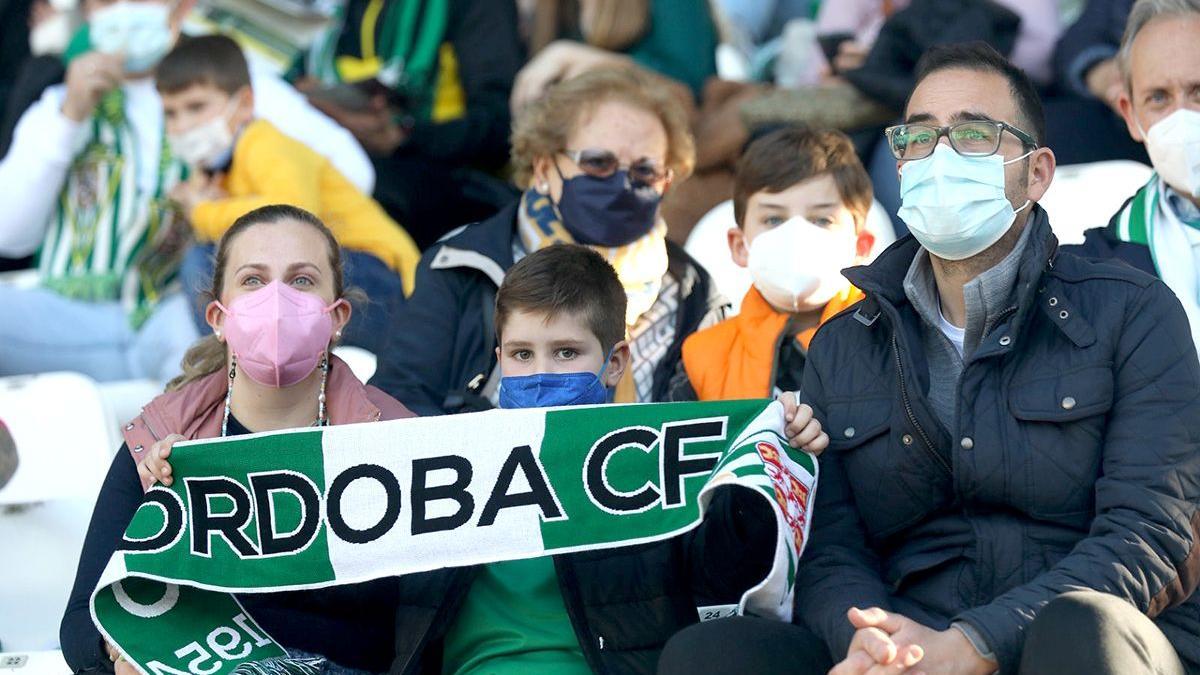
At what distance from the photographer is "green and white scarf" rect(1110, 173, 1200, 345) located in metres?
4.15

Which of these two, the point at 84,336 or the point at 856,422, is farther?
the point at 84,336

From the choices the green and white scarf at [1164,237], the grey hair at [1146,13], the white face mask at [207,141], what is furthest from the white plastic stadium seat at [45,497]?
the grey hair at [1146,13]

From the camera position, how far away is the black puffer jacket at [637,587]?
354cm

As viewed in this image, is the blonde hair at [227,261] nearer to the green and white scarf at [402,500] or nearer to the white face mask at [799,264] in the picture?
the green and white scarf at [402,500]

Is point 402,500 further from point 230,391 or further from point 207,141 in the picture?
point 207,141

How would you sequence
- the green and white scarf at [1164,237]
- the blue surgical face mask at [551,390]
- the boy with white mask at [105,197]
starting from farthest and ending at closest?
the boy with white mask at [105,197]
the green and white scarf at [1164,237]
the blue surgical face mask at [551,390]

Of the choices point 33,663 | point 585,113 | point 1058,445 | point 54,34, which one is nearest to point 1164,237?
point 1058,445

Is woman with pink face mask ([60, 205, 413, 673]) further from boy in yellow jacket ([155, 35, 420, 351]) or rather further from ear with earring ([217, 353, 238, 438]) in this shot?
boy in yellow jacket ([155, 35, 420, 351])

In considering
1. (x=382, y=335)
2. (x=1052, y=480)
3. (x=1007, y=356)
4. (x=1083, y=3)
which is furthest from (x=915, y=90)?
(x=1083, y=3)

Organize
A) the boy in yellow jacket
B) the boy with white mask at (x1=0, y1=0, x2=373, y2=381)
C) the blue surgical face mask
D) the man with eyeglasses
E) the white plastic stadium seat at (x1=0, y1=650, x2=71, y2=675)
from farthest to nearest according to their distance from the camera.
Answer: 1. the boy with white mask at (x1=0, y1=0, x2=373, y2=381)
2. the boy in yellow jacket
3. the white plastic stadium seat at (x1=0, y1=650, x2=71, y2=675)
4. the blue surgical face mask
5. the man with eyeglasses

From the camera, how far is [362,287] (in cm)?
553

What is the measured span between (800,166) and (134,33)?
299 cm

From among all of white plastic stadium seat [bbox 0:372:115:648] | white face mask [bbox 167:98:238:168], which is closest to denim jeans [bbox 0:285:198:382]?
white face mask [bbox 167:98:238:168]

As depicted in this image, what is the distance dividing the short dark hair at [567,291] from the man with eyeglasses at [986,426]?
446mm
